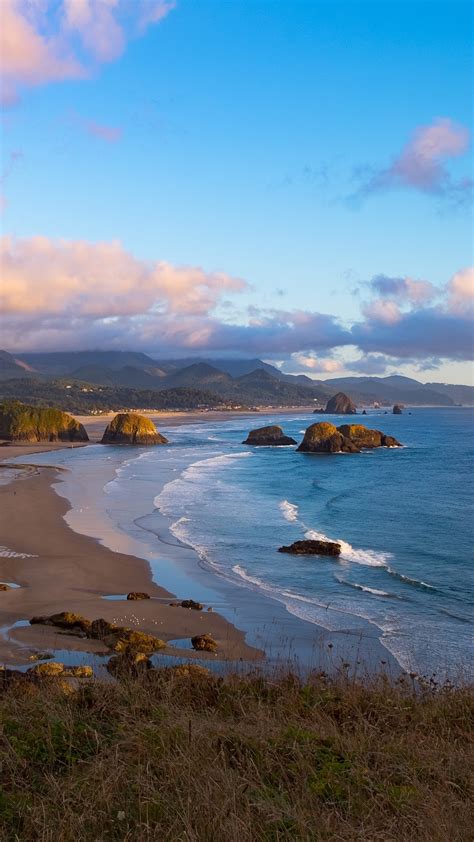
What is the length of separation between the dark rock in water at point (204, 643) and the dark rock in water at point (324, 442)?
204 ft

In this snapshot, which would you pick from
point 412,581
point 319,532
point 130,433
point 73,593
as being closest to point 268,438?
point 130,433

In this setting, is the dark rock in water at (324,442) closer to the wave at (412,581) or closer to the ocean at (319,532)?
the ocean at (319,532)

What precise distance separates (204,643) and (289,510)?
879 inches

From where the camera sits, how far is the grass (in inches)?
214

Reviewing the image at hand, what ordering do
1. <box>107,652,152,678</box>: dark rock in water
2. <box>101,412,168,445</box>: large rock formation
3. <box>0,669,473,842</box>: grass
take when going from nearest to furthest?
<box>0,669,473,842</box>: grass
<box>107,652,152,678</box>: dark rock in water
<box>101,412,168,445</box>: large rock formation

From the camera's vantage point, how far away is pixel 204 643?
1513 cm

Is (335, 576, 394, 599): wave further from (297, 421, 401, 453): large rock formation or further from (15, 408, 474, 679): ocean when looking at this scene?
(297, 421, 401, 453): large rock formation

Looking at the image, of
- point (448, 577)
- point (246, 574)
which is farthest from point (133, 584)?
point (448, 577)

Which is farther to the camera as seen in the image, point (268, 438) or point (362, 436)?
point (268, 438)

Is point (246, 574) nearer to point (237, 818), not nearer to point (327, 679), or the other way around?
point (327, 679)

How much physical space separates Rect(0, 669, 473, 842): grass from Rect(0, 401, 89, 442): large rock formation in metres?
81.3

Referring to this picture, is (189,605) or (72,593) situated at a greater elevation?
(189,605)

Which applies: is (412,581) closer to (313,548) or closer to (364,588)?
(364,588)

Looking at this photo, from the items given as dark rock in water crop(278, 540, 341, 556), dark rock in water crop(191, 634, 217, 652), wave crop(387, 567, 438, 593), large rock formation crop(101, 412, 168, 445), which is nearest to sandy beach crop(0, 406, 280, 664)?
dark rock in water crop(191, 634, 217, 652)
